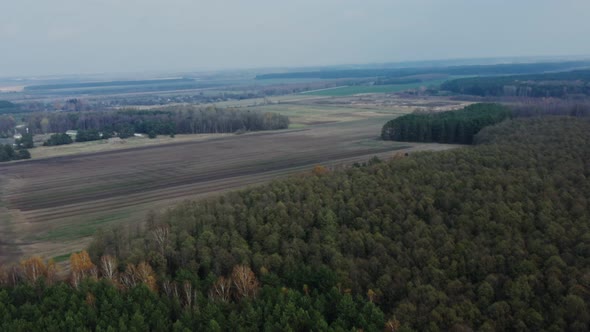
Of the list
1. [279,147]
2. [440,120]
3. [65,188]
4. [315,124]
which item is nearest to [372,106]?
[315,124]

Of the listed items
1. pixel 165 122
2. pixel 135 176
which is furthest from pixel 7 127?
pixel 135 176

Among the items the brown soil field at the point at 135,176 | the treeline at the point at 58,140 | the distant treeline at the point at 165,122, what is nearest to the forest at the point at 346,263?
the brown soil field at the point at 135,176

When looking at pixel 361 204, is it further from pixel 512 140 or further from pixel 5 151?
pixel 5 151

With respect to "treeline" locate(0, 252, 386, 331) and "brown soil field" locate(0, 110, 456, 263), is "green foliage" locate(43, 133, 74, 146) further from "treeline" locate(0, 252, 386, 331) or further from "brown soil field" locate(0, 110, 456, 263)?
"treeline" locate(0, 252, 386, 331)

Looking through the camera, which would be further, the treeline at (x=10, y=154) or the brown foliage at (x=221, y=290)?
the treeline at (x=10, y=154)

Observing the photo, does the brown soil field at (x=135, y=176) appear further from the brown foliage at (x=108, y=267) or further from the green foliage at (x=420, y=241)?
the green foliage at (x=420, y=241)

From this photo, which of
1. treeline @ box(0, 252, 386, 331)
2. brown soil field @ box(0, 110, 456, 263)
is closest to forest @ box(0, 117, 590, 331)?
treeline @ box(0, 252, 386, 331)
